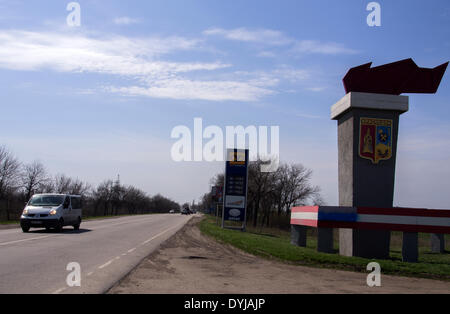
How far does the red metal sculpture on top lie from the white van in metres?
15.4

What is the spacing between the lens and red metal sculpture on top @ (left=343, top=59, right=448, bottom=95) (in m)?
16.7

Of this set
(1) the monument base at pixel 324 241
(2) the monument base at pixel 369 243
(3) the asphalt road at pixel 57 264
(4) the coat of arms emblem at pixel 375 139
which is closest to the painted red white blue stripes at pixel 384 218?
(1) the monument base at pixel 324 241

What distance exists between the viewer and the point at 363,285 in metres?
9.39

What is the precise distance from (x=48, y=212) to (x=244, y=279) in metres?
14.9

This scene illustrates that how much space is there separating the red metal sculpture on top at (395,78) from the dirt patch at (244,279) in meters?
8.18

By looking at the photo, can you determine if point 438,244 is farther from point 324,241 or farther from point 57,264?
point 57,264

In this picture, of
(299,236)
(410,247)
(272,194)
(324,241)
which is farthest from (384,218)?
(272,194)

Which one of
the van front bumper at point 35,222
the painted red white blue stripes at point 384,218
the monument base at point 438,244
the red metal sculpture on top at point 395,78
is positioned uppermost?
the red metal sculpture on top at point 395,78

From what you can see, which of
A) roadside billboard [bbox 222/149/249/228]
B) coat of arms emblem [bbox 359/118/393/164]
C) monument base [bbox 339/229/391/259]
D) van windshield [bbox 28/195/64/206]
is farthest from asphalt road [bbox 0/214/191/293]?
roadside billboard [bbox 222/149/249/228]

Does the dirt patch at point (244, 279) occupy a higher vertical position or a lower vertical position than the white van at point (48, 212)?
lower

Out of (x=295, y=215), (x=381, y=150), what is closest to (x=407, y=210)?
(x=381, y=150)

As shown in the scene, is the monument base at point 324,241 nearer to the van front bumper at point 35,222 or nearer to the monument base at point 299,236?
the monument base at point 299,236

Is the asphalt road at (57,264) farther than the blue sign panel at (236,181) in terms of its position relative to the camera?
No

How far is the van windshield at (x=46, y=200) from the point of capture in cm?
2214
